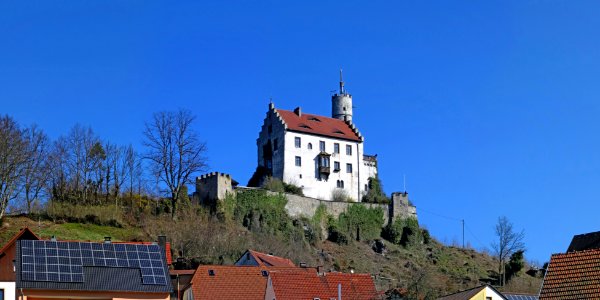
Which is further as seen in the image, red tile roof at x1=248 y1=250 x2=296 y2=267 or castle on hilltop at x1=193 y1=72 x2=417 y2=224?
castle on hilltop at x1=193 y1=72 x2=417 y2=224

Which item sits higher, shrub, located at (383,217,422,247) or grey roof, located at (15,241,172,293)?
shrub, located at (383,217,422,247)

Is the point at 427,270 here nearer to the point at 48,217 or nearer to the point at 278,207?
the point at 278,207

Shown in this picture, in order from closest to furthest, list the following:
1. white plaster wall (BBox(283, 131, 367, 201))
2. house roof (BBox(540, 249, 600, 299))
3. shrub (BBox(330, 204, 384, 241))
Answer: house roof (BBox(540, 249, 600, 299)) → shrub (BBox(330, 204, 384, 241)) → white plaster wall (BBox(283, 131, 367, 201))

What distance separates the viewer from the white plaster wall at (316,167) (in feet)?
324

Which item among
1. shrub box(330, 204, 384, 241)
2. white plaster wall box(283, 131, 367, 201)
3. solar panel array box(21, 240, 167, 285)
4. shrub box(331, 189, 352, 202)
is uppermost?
white plaster wall box(283, 131, 367, 201)

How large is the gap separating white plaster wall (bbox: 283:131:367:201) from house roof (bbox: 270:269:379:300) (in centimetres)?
3851

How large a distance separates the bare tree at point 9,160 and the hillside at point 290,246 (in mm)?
1874

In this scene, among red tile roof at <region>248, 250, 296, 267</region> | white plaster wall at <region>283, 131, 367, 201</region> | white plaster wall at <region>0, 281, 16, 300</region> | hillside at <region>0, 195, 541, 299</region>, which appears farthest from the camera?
white plaster wall at <region>283, 131, 367, 201</region>

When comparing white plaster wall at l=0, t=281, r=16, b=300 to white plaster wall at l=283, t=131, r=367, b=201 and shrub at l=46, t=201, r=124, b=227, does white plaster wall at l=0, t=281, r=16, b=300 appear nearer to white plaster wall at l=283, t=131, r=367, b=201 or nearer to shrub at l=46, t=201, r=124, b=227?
shrub at l=46, t=201, r=124, b=227

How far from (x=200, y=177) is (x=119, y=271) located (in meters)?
49.7

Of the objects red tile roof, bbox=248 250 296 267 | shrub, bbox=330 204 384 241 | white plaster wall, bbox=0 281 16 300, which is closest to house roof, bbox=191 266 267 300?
red tile roof, bbox=248 250 296 267

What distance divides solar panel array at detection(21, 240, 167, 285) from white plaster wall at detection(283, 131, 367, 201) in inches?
2008

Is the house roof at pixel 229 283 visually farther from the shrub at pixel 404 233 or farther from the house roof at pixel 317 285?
the shrub at pixel 404 233

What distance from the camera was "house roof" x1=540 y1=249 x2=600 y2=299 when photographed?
30.9 m
